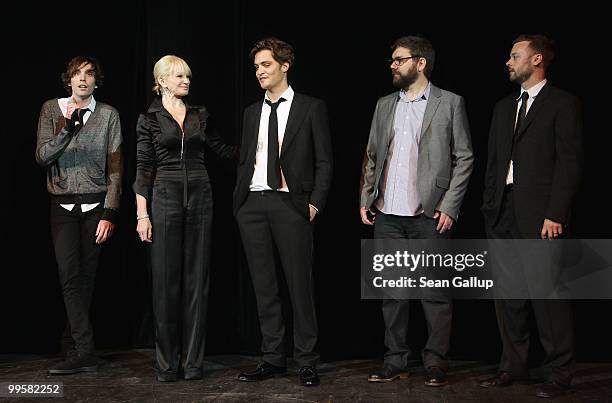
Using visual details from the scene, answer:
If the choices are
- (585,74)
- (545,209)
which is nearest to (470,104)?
(585,74)

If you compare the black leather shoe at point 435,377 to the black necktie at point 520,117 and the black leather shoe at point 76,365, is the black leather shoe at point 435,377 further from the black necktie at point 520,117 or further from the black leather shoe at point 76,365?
the black leather shoe at point 76,365

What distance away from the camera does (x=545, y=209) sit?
4.00 metres

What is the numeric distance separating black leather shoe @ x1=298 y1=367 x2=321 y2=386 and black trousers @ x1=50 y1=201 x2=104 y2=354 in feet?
4.24

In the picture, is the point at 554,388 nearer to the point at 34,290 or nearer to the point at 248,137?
the point at 248,137

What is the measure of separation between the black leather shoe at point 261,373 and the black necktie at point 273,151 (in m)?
0.99

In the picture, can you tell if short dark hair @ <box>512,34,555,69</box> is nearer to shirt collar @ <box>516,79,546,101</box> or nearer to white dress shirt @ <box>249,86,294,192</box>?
shirt collar @ <box>516,79,546,101</box>

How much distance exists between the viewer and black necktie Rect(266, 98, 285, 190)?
4219mm

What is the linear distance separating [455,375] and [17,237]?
9.47 ft

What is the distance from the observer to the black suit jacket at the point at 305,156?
421cm

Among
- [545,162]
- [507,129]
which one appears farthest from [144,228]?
[545,162]

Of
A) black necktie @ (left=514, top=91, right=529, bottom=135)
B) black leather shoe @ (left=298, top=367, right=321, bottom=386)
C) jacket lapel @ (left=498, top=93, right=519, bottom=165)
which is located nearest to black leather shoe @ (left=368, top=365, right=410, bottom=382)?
black leather shoe @ (left=298, top=367, right=321, bottom=386)

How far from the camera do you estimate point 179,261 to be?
430 centimetres

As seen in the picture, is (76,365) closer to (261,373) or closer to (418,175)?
(261,373)

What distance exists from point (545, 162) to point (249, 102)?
1907 millimetres
